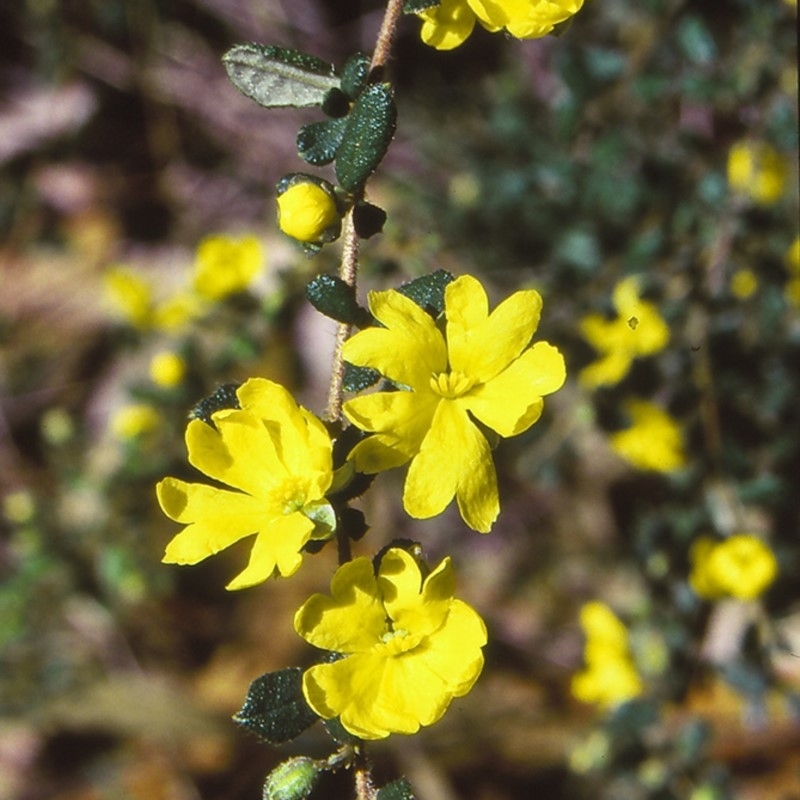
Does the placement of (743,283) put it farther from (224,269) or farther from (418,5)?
(418,5)

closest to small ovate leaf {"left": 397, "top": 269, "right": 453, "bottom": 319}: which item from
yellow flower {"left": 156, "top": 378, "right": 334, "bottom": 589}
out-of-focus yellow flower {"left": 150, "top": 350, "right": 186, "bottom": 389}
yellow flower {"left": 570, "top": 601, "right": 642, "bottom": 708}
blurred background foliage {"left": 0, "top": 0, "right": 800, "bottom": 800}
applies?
yellow flower {"left": 156, "top": 378, "right": 334, "bottom": 589}

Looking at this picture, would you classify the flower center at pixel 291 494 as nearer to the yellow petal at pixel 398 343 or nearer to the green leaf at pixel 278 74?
the yellow petal at pixel 398 343

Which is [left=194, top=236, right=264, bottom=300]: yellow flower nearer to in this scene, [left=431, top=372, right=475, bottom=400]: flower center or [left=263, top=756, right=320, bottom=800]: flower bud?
[left=431, top=372, right=475, bottom=400]: flower center

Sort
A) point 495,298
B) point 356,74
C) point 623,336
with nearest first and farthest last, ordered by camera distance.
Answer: point 356,74
point 623,336
point 495,298

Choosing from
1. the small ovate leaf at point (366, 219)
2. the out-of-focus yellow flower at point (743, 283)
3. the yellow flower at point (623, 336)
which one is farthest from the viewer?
the out-of-focus yellow flower at point (743, 283)

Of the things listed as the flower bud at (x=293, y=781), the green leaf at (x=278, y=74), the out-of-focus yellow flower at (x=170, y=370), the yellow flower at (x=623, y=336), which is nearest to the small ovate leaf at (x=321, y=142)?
the green leaf at (x=278, y=74)

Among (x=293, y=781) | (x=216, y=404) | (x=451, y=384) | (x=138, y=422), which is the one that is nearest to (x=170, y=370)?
(x=138, y=422)
